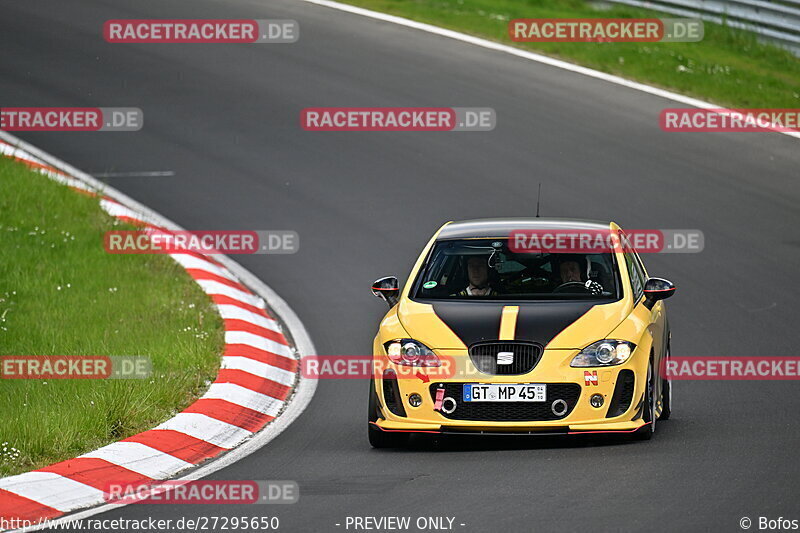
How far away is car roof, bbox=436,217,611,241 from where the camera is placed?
36.2 ft

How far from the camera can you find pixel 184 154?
64.6 feet

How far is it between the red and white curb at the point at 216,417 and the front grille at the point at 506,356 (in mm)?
1698

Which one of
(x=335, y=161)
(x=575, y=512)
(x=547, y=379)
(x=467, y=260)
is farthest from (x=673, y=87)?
(x=575, y=512)

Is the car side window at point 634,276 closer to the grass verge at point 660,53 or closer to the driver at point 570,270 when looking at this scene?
the driver at point 570,270

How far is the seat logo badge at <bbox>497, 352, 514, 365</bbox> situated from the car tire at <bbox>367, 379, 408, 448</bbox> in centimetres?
88

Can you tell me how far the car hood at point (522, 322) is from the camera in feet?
31.8

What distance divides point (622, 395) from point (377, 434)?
1.64 metres

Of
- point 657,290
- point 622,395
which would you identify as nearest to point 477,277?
point 657,290

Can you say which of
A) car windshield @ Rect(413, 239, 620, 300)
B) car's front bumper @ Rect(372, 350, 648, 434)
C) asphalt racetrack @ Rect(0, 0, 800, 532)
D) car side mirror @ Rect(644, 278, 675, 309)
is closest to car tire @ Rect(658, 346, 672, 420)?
asphalt racetrack @ Rect(0, 0, 800, 532)

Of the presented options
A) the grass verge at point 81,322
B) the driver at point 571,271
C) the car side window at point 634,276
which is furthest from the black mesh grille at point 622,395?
the grass verge at point 81,322

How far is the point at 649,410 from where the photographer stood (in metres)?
9.88

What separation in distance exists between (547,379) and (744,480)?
149 cm

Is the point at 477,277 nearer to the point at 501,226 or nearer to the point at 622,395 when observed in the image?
the point at 501,226

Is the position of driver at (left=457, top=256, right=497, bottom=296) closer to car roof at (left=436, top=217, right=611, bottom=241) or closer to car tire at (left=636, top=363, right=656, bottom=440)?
car roof at (left=436, top=217, right=611, bottom=241)
